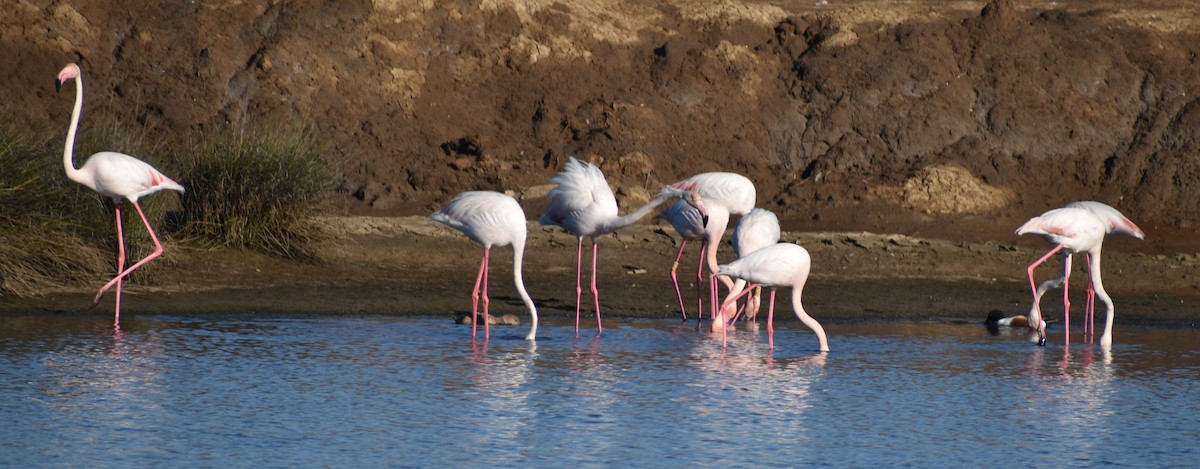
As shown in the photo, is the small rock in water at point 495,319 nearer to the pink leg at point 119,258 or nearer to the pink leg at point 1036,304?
the pink leg at point 119,258

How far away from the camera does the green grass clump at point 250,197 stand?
12.8 m

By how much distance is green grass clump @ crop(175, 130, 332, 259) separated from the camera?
12.8 meters

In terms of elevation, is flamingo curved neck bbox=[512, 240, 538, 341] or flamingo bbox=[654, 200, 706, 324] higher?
flamingo bbox=[654, 200, 706, 324]

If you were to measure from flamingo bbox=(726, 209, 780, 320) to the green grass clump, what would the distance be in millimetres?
3794

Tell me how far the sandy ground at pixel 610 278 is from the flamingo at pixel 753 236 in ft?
1.60

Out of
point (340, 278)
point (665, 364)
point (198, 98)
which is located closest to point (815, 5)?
point (198, 98)

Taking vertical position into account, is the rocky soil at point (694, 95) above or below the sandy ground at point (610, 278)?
above

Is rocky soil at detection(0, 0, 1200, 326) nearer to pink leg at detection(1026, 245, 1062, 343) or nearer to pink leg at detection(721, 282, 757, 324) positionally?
pink leg at detection(721, 282, 757, 324)

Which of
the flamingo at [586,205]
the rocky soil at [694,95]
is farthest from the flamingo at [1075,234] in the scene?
the rocky soil at [694,95]

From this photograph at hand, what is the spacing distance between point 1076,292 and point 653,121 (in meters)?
6.45

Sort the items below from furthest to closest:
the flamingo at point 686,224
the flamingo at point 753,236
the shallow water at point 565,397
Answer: the flamingo at point 686,224
the flamingo at point 753,236
the shallow water at point 565,397

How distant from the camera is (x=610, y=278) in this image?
1347cm

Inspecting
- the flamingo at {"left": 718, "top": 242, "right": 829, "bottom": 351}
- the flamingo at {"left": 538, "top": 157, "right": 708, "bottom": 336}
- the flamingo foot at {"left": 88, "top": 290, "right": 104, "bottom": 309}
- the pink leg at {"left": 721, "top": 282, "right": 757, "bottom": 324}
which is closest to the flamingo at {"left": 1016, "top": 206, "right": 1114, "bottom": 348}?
the flamingo at {"left": 718, "top": 242, "right": 829, "bottom": 351}

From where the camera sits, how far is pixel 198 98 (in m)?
18.4
